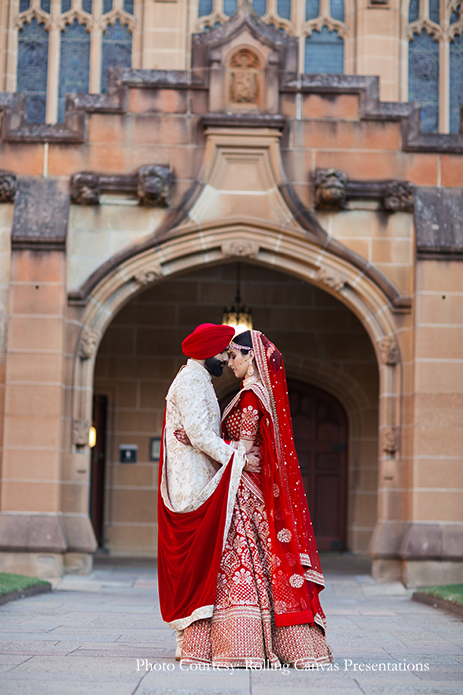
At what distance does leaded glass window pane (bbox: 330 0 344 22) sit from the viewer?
12.5 metres

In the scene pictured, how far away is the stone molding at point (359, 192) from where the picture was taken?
9.05 meters

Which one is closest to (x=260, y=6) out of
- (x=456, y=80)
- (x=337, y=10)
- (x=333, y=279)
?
(x=337, y=10)

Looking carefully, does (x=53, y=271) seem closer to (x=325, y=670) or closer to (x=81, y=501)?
(x=81, y=501)

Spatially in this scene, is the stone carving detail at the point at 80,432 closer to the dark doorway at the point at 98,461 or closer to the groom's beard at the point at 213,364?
the dark doorway at the point at 98,461

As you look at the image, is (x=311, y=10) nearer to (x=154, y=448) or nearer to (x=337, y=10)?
(x=337, y=10)

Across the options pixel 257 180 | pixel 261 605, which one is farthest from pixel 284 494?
pixel 257 180

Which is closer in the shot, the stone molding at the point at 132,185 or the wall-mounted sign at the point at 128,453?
the stone molding at the point at 132,185

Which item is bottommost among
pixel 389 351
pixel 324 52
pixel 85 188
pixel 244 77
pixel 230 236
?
pixel 389 351

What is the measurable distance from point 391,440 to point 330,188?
2.50 metres

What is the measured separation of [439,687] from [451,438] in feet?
16.8

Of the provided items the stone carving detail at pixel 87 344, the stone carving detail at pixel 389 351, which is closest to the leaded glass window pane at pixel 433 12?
the stone carving detail at pixel 389 351

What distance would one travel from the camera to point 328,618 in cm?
666

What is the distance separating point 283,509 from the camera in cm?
450

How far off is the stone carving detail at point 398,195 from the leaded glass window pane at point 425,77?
343cm
